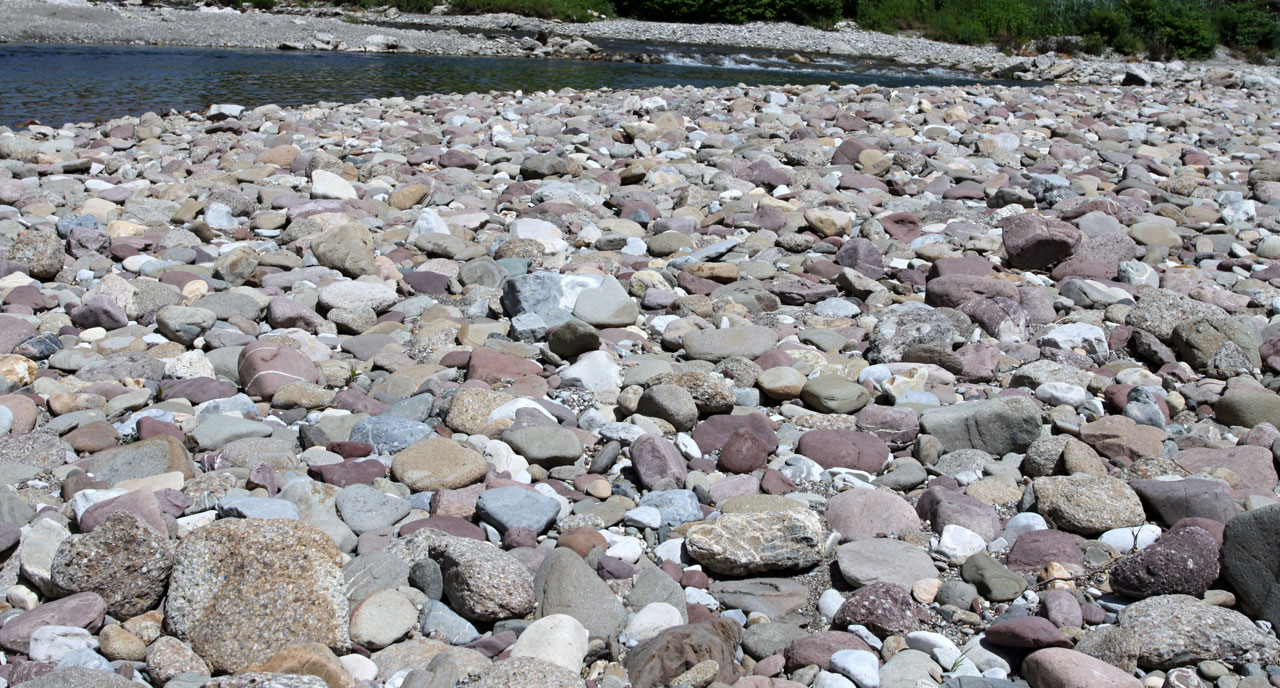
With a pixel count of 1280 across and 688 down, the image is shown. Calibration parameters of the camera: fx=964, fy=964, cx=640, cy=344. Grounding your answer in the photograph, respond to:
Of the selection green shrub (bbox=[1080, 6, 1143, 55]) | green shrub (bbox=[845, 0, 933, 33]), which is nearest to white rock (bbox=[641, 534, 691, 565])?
green shrub (bbox=[1080, 6, 1143, 55])

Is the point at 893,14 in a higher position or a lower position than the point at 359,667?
higher

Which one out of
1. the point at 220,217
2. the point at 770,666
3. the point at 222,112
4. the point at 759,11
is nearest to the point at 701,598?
the point at 770,666

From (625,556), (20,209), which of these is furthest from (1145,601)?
(20,209)

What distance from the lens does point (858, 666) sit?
1.93m

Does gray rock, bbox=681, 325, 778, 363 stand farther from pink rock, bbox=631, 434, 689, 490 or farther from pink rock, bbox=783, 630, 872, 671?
pink rock, bbox=783, 630, 872, 671

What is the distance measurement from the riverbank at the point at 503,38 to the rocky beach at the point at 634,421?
36.3 feet

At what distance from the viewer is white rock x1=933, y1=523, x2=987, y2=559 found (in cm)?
237

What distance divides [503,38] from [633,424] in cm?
2043

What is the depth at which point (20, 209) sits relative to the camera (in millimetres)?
5164

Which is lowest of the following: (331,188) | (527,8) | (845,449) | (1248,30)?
(845,449)

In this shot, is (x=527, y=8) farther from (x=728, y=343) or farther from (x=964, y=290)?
(x=728, y=343)

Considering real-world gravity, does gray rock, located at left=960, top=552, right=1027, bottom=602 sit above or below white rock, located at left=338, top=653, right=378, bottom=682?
above

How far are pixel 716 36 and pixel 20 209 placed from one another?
2244cm

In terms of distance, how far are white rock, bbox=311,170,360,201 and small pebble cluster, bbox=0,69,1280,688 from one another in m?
0.06
